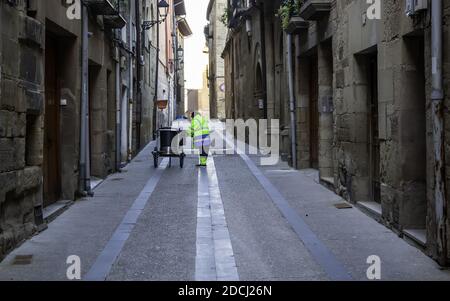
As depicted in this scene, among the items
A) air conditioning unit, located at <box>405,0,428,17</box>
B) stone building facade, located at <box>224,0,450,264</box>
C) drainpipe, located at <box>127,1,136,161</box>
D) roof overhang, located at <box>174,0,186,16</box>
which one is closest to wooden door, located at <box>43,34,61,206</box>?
stone building facade, located at <box>224,0,450,264</box>

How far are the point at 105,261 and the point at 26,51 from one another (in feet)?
8.46

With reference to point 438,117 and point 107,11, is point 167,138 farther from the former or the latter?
point 438,117

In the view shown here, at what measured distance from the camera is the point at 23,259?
5906 millimetres

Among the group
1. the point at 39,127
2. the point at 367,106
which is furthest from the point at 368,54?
the point at 39,127

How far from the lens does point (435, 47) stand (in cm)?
566

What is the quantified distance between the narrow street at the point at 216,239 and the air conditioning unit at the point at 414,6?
2422 mm

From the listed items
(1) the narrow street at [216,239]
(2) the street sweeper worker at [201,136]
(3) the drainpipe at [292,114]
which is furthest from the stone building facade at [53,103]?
(3) the drainpipe at [292,114]

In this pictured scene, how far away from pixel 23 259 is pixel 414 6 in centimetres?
458

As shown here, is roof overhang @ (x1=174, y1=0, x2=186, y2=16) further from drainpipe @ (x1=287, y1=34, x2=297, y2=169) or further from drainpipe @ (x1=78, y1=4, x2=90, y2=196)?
drainpipe @ (x1=78, y1=4, x2=90, y2=196)

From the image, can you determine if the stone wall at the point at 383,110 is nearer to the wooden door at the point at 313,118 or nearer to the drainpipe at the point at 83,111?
the wooden door at the point at 313,118

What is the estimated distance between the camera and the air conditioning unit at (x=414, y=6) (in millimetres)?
5988

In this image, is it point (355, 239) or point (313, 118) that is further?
point (313, 118)

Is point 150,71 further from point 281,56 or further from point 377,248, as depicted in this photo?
point 377,248

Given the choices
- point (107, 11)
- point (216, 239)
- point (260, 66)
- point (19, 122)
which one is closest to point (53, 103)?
point (107, 11)
